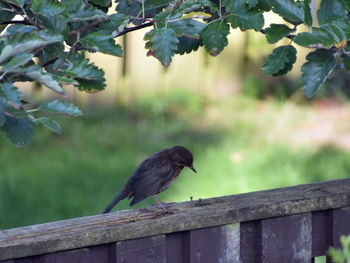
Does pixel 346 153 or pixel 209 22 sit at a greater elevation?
pixel 209 22

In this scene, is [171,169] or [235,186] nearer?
[171,169]

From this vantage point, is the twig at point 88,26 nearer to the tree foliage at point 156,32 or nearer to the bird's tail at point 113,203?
the tree foliage at point 156,32

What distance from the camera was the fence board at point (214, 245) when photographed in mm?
2201

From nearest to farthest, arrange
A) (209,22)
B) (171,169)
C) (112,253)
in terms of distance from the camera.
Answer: (112,253), (209,22), (171,169)

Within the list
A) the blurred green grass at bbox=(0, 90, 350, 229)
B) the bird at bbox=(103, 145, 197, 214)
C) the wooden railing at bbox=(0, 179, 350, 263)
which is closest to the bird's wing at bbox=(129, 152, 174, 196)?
the bird at bbox=(103, 145, 197, 214)

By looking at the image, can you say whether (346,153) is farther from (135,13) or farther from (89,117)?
(135,13)

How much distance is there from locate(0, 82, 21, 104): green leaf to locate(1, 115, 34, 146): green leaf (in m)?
0.14

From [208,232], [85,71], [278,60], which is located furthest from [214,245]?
[85,71]

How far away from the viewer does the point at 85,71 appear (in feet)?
6.34

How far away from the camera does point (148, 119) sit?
646cm

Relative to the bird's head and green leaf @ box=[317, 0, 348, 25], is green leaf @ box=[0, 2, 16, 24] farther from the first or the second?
the bird's head

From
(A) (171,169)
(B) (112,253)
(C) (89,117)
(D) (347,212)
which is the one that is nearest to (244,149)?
(C) (89,117)

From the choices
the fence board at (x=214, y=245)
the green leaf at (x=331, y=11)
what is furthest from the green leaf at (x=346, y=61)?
the fence board at (x=214, y=245)

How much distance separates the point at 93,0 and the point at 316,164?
3.66 meters
